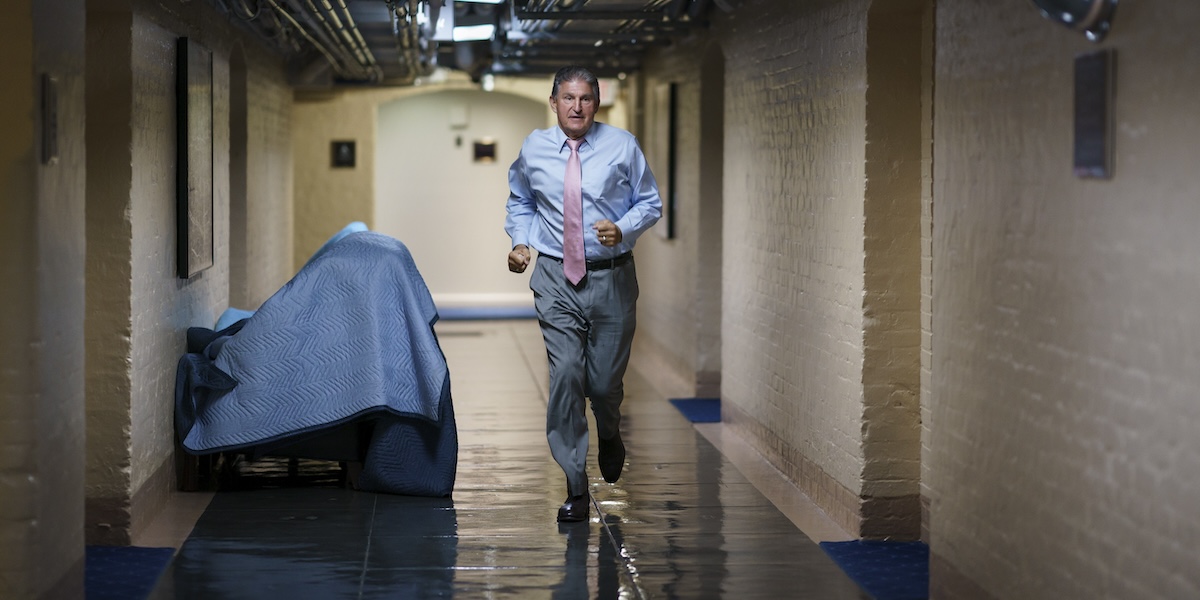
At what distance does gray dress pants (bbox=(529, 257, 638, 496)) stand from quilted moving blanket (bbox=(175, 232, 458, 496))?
2.53ft

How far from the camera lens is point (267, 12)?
27.7ft

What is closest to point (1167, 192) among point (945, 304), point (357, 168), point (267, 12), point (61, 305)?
point (945, 304)

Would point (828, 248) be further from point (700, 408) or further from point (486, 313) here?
point (486, 313)

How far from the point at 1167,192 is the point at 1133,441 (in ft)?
1.85

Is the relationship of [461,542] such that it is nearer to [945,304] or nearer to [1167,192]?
[945,304]

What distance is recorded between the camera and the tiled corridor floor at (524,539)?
4918mm

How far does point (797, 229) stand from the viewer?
22.5 feet

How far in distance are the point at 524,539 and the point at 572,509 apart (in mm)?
330

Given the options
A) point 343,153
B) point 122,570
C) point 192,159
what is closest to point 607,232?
point 122,570

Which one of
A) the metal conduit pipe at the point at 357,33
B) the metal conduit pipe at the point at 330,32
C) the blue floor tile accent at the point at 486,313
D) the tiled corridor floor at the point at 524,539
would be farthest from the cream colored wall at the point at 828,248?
the blue floor tile accent at the point at 486,313

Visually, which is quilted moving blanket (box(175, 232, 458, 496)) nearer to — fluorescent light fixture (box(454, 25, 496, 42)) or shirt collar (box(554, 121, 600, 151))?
shirt collar (box(554, 121, 600, 151))

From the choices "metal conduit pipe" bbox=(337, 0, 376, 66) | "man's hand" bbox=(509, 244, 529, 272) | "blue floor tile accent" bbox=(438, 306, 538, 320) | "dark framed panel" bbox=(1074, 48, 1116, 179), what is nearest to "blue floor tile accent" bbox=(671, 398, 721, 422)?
"metal conduit pipe" bbox=(337, 0, 376, 66)

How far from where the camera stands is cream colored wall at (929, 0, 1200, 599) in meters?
3.18

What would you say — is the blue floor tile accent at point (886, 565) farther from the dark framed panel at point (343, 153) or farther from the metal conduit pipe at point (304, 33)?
the dark framed panel at point (343, 153)
